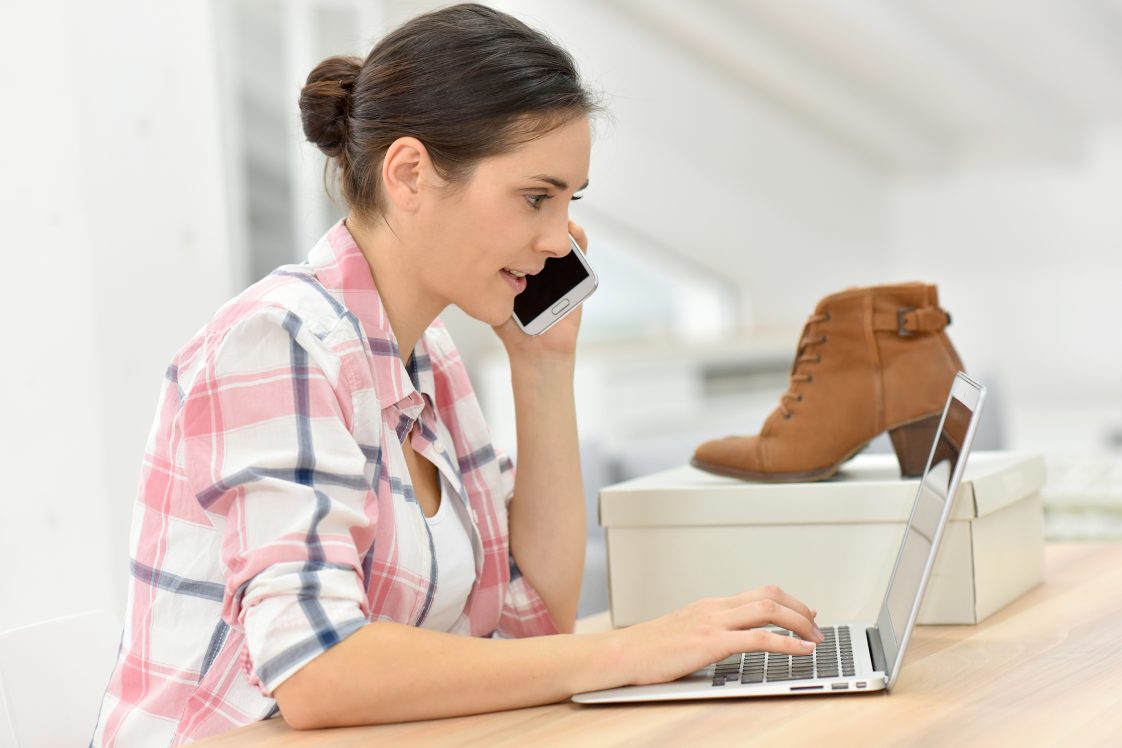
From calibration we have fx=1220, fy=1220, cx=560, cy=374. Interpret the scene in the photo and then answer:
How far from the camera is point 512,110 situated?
1050mm

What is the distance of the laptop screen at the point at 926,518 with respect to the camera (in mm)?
950

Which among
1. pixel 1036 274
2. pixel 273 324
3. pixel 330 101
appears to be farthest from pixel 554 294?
pixel 1036 274

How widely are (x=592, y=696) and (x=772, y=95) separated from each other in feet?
17.7

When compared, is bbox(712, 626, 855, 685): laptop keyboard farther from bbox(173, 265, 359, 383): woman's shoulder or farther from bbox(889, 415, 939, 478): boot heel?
bbox(173, 265, 359, 383): woman's shoulder

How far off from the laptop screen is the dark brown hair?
16.6 inches

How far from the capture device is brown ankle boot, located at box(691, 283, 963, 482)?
1.25 metres

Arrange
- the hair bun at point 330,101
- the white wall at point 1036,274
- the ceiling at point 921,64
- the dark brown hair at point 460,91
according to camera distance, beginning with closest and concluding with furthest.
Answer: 1. the dark brown hair at point 460,91
2. the hair bun at point 330,101
3. the ceiling at point 921,64
4. the white wall at point 1036,274

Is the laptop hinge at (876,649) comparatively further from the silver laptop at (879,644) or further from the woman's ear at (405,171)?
the woman's ear at (405,171)

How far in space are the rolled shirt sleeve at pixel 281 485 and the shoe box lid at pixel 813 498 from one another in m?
0.39

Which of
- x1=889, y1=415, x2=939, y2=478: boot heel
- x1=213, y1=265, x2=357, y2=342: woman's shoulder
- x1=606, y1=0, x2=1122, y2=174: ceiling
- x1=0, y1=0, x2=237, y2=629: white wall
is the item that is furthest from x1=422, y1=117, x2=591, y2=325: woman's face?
x1=606, y1=0, x2=1122, y2=174: ceiling

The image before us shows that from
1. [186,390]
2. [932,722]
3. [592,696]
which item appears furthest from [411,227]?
[932,722]

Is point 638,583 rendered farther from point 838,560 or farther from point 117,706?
point 117,706

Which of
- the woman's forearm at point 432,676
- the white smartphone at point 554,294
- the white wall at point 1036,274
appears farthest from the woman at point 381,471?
the white wall at point 1036,274

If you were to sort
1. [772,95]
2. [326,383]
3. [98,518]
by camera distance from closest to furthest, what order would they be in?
[326,383]
[98,518]
[772,95]
